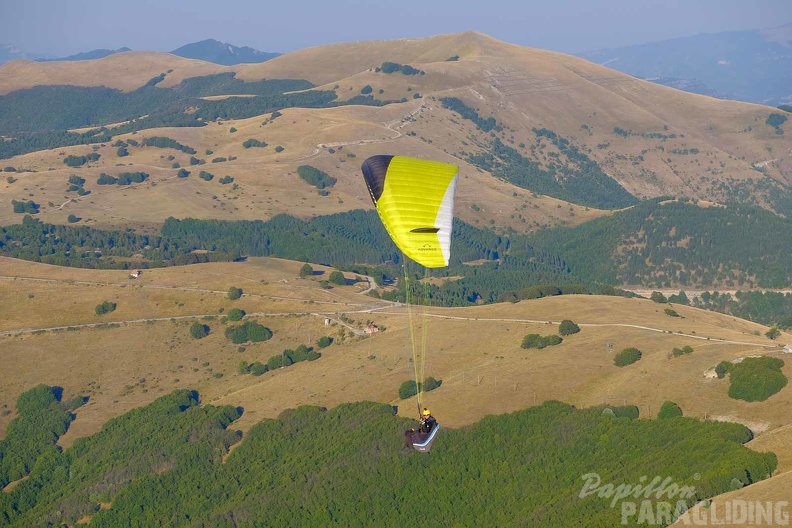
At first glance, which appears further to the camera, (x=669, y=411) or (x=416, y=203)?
(x=669, y=411)

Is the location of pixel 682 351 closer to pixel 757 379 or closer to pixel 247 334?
pixel 757 379

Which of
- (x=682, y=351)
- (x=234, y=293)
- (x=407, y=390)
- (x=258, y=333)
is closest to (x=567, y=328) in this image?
(x=682, y=351)

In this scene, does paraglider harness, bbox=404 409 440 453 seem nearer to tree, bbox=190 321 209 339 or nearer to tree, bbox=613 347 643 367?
tree, bbox=613 347 643 367

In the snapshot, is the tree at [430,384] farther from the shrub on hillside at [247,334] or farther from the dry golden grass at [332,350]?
the shrub on hillside at [247,334]

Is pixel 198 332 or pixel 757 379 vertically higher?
pixel 757 379

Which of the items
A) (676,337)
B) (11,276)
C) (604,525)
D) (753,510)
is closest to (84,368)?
(11,276)

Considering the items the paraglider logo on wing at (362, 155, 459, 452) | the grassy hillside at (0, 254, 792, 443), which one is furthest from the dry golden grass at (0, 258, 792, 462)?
the paraglider logo on wing at (362, 155, 459, 452)
